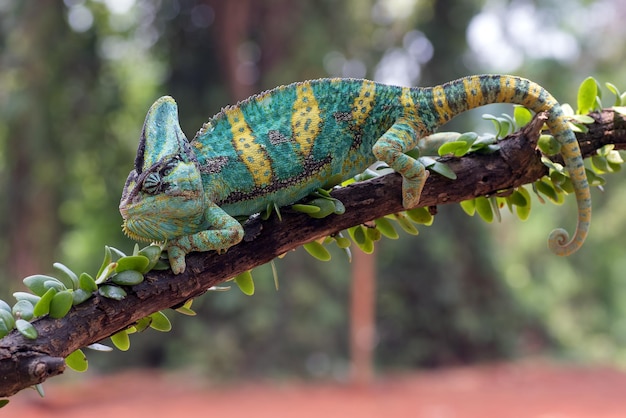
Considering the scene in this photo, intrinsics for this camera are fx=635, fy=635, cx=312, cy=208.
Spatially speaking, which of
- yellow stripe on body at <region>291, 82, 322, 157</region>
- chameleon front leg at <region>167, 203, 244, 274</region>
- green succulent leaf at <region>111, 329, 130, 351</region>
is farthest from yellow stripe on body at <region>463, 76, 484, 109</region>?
green succulent leaf at <region>111, 329, 130, 351</region>

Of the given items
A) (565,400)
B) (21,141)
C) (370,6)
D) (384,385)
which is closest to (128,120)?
(21,141)

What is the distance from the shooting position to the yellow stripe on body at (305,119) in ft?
4.43

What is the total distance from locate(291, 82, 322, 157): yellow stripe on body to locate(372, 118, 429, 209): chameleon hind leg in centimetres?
14

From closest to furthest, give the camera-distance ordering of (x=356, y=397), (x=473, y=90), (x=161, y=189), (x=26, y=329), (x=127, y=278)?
(x=26, y=329)
(x=127, y=278)
(x=161, y=189)
(x=473, y=90)
(x=356, y=397)

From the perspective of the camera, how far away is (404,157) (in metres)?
1.24

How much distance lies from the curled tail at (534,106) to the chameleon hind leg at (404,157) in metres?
0.09

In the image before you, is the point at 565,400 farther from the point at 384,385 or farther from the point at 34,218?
the point at 34,218

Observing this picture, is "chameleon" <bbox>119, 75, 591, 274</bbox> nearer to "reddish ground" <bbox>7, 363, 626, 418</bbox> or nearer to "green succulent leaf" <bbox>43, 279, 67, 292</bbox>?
"green succulent leaf" <bbox>43, 279, 67, 292</bbox>

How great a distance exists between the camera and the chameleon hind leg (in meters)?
1.18

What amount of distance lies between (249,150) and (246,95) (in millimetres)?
6266

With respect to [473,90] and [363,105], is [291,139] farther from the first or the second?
[473,90]

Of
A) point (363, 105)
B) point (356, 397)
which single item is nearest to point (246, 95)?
point (356, 397)

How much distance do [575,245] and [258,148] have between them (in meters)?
0.69

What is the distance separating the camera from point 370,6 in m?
7.68
